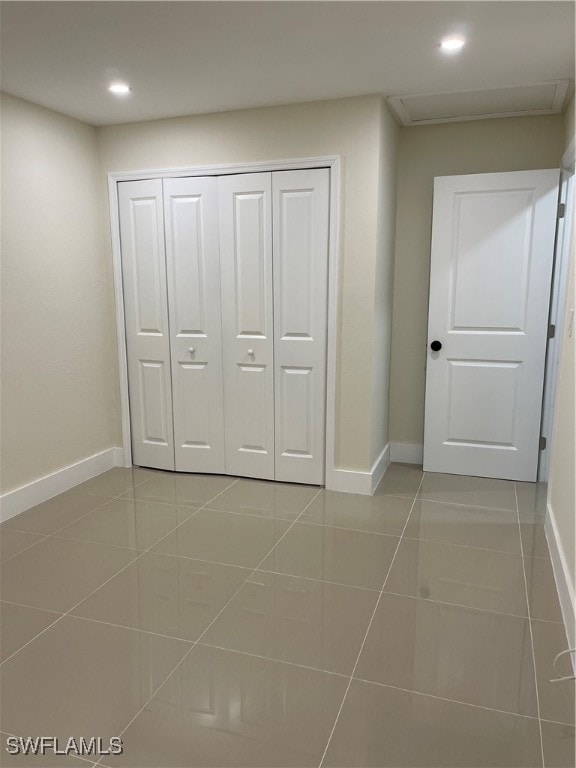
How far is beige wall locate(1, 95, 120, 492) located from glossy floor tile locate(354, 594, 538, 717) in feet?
7.83

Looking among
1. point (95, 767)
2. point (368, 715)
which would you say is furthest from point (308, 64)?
point (95, 767)

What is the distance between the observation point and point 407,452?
4340 millimetres

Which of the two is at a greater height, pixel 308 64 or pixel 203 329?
pixel 308 64

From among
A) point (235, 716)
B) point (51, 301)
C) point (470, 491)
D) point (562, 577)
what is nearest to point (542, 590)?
point (562, 577)

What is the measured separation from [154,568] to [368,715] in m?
1.33

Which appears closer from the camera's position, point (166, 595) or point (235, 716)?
point (235, 716)

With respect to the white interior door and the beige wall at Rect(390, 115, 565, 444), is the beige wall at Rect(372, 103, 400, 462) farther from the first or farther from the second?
the white interior door

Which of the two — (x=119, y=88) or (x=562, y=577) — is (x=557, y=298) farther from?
(x=119, y=88)

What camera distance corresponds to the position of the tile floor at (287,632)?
1.75 metres

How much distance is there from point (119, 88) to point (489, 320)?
2738mm

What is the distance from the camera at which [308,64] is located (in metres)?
2.82

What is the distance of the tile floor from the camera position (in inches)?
69.1

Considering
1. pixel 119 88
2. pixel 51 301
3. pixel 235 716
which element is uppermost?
pixel 119 88

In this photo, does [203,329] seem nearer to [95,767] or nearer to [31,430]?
[31,430]
